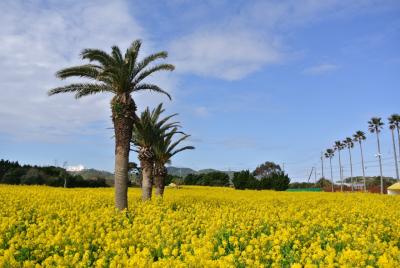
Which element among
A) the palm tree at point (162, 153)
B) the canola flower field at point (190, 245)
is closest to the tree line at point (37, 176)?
the palm tree at point (162, 153)

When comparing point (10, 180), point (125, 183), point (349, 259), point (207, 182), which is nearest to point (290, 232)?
point (349, 259)

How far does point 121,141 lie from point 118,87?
2.36 m

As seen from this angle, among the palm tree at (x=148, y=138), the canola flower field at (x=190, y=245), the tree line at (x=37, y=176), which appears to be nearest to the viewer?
the canola flower field at (x=190, y=245)

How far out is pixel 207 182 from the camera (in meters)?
80.6

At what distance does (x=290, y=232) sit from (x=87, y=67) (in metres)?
11.1

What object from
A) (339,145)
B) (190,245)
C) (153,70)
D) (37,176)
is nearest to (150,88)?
(153,70)

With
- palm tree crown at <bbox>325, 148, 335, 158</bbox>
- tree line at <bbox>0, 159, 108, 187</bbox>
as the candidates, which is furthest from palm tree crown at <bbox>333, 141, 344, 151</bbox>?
tree line at <bbox>0, 159, 108, 187</bbox>

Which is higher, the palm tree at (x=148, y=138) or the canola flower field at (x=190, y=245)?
the palm tree at (x=148, y=138)

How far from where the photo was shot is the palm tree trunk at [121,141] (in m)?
18.2

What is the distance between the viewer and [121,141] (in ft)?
59.9

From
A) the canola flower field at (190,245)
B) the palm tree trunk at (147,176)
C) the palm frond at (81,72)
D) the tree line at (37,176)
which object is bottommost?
the canola flower field at (190,245)

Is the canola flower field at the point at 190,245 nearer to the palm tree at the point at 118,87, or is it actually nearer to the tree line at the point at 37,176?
the palm tree at the point at 118,87

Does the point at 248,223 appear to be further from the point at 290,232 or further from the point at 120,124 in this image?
the point at 120,124

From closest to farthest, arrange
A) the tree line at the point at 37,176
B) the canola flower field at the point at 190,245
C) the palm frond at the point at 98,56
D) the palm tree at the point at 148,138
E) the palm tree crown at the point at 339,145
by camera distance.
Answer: the canola flower field at the point at 190,245, the palm frond at the point at 98,56, the palm tree at the point at 148,138, the tree line at the point at 37,176, the palm tree crown at the point at 339,145
